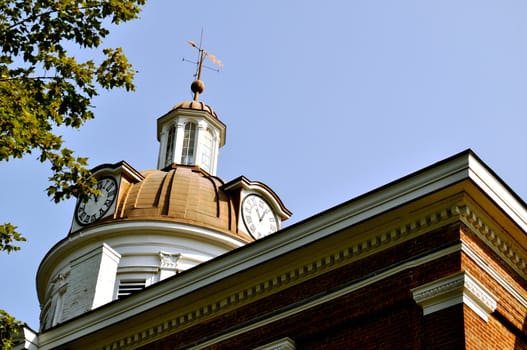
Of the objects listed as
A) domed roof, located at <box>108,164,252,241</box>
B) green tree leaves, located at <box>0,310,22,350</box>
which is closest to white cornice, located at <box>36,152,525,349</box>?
green tree leaves, located at <box>0,310,22,350</box>

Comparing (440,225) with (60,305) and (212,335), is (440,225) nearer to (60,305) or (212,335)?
(212,335)

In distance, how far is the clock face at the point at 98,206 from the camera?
110 ft

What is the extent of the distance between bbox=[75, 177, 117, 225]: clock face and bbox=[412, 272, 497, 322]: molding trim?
1722cm

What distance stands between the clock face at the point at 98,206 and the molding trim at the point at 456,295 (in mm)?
17219

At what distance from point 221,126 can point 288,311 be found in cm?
2100

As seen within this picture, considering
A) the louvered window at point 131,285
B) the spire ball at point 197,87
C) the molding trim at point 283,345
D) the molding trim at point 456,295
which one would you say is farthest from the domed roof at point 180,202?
the molding trim at point 456,295

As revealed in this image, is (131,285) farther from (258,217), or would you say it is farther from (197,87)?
(197,87)

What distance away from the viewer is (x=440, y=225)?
18.6m

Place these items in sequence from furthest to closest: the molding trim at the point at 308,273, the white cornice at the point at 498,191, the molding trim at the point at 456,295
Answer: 1. the molding trim at the point at 308,273
2. the white cornice at the point at 498,191
3. the molding trim at the point at 456,295

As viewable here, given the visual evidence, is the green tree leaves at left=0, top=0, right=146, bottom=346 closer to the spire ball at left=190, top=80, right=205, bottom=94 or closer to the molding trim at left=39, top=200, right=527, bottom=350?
the molding trim at left=39, top=200, right=527, bottom=350

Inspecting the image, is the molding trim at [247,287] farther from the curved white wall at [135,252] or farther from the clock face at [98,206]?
the clock face at [98,206]

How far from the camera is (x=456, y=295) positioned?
17578mm

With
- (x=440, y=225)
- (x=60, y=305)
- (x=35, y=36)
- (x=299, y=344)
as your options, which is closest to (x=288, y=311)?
(x=299, y=344)

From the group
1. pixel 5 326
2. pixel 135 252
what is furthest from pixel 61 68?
pixel 135 252
